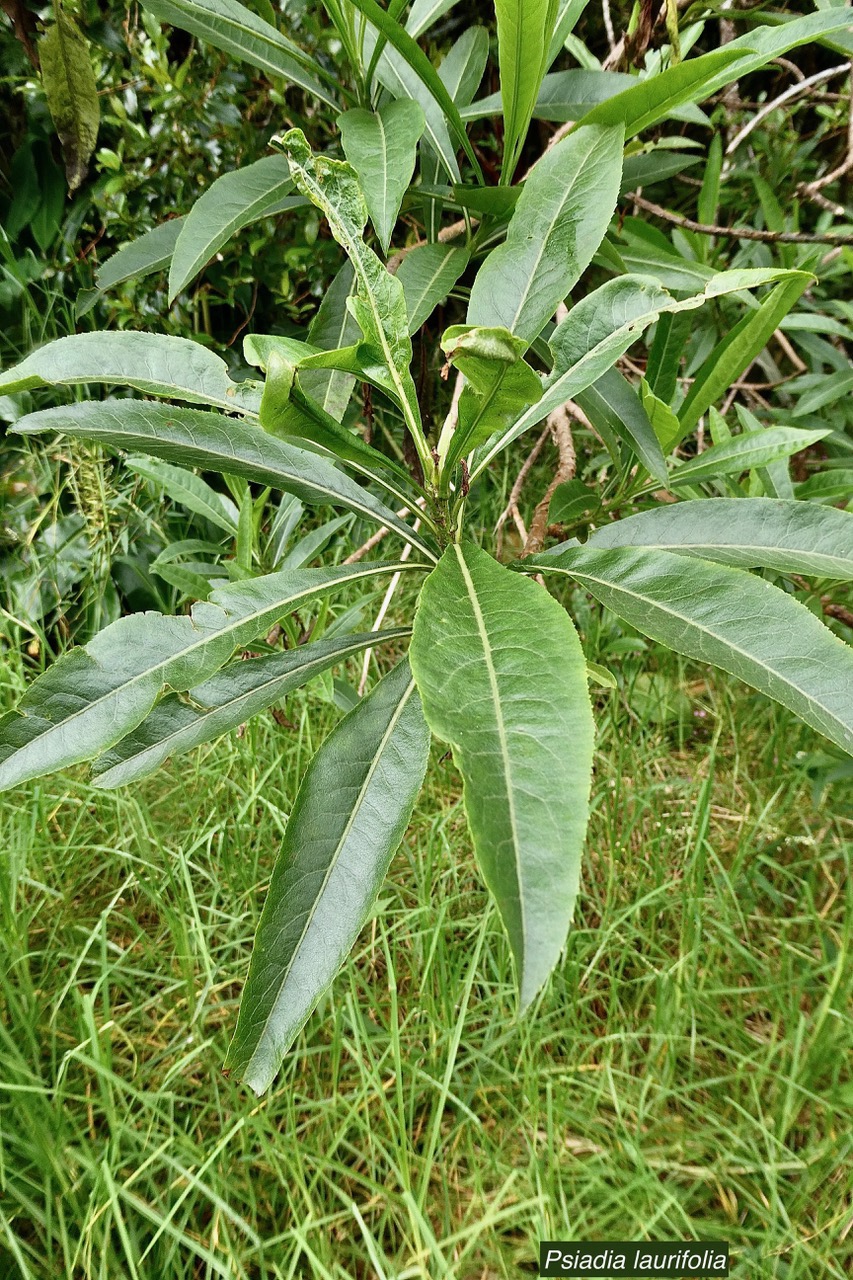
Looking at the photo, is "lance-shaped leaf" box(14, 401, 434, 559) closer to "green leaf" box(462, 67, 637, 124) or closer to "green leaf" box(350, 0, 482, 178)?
"green leaf" box(350, 0, 482, 178)

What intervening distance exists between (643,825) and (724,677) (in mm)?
517

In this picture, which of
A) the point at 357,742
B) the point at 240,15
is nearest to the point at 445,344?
the point at 357,742

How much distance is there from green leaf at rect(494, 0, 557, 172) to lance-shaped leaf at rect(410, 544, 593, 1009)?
1.54 feet

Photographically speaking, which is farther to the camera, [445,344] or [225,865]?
[225,865]

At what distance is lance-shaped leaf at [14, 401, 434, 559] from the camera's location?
0.62 m

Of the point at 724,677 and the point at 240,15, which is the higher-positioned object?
the point at 240,15

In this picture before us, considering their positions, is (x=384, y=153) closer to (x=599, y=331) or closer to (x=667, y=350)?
(x=599, y=331)

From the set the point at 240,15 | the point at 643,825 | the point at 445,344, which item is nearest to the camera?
the point at 445,344

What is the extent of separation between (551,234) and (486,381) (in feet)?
0.77

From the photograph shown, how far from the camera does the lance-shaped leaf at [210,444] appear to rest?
24.5 inches

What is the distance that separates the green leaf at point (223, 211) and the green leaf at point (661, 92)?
357 millimetres

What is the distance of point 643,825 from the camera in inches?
59.9

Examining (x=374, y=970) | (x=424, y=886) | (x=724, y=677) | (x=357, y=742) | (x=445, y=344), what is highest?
(x=445, y=344)

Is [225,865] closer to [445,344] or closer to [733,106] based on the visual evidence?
[445,344]
